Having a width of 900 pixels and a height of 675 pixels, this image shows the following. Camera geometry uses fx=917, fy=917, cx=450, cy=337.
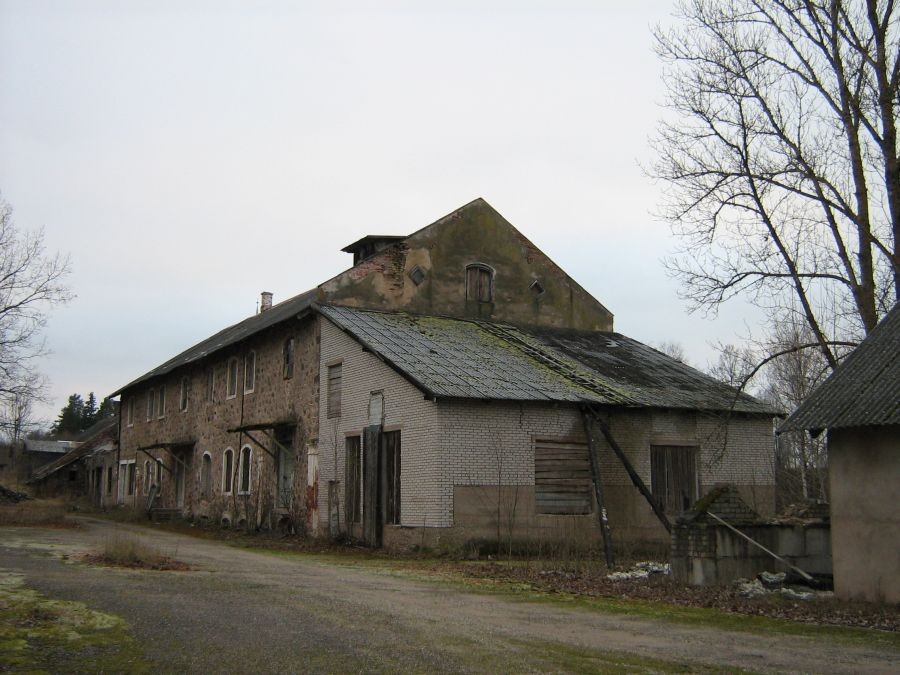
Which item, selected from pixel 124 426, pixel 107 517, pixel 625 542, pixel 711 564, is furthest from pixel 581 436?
pixel 124 426

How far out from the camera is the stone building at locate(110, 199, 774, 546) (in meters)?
19.4

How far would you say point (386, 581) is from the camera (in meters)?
13.8

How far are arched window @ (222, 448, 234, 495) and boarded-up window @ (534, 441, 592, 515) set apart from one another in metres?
12.8

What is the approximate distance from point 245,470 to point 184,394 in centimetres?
810

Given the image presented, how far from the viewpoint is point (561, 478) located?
67.0 ft

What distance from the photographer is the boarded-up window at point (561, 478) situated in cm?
2009

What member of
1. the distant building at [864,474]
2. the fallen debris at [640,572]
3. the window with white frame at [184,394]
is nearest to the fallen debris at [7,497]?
the window with white frame at [184,394]

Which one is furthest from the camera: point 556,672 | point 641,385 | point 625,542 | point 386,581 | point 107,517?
point 107,517

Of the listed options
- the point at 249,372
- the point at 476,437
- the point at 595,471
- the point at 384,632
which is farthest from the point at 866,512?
the point at 249,372

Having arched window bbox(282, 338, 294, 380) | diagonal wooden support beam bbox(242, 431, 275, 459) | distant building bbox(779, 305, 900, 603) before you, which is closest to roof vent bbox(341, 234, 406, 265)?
arched window bbox(282, 338, 294, 380)

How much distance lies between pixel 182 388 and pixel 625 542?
67.8ft

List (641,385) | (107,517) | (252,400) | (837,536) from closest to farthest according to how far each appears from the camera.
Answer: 1. (837,536)
2. (641,385)
3. (252,400)
4. (107,517)

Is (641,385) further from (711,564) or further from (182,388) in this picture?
(182,388)

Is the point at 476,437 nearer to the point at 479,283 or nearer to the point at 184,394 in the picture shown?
the point at 479,283
